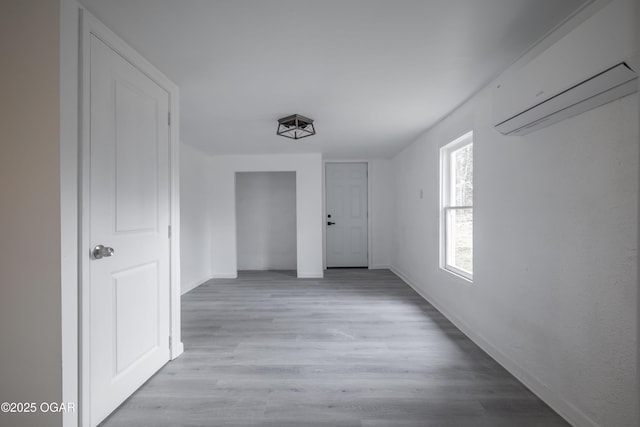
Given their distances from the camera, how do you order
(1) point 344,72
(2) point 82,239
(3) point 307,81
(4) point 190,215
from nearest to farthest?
(2) point 82,239
(1) point 344,72
(3) point 307,81
(4) point 190,215

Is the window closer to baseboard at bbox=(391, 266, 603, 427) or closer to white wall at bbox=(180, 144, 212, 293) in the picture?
baseboard at bbox=(391, 266, 603, 427)

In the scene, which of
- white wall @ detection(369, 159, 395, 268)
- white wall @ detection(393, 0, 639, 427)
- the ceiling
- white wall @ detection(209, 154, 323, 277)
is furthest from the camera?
white wall @ detection(369, 159, 395, 268)

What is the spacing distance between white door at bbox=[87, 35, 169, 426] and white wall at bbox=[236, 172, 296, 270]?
3970 mm

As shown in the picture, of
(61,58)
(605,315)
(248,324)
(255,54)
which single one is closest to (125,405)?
(248,324)

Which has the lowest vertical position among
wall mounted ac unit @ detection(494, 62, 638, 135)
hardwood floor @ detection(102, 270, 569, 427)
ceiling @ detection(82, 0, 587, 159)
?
hardwood floor @ detection(102, 270, 569, 427)

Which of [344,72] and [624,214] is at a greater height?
[344,72]

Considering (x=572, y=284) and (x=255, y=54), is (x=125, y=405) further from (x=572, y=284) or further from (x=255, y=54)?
(x=572, y=284)

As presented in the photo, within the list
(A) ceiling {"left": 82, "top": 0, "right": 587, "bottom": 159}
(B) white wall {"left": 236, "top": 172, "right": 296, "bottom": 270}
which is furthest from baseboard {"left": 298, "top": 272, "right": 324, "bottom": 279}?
(A) ceiling {"left": 82, "top": 0, "right": 587, "bottom": 159}

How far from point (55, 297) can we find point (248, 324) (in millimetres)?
2015

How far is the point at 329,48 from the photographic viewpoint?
1.91 metres

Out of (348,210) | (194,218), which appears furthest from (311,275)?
(194,218)

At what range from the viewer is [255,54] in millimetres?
1973

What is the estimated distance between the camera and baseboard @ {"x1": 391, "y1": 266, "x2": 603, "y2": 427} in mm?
1623

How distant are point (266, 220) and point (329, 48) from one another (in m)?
4.74
